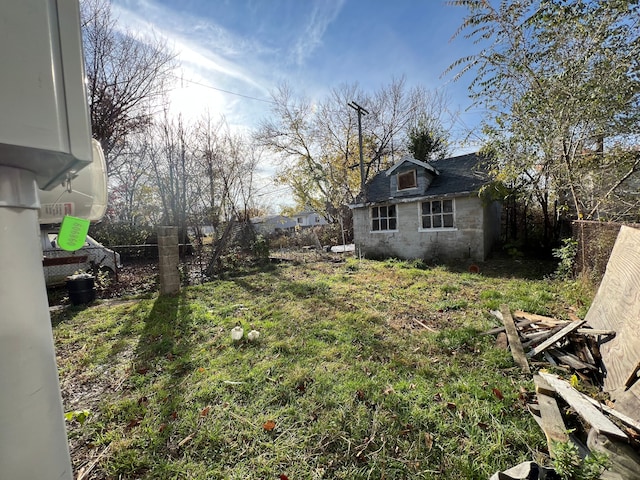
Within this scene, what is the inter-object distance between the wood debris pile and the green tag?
9.31 feet

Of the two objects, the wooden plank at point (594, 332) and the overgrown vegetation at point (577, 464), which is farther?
the wooden plank at point (594, 332)

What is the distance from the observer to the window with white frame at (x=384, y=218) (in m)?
10.5

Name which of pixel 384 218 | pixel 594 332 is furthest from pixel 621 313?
pixel 384 218

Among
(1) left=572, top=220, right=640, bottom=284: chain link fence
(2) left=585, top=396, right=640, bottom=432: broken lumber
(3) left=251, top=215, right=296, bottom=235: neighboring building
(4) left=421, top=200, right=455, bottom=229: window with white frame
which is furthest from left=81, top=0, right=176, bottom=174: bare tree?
(1) left=572, top=220, right=640, bottom=284: chain link fence

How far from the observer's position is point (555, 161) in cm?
561

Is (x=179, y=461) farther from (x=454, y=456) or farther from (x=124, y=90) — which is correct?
(x=124, y=90)

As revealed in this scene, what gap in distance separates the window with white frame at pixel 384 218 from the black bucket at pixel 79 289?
354 inches

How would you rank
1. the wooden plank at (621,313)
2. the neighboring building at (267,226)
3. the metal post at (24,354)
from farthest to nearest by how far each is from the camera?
the neighboring building at (267,226), the wooden plank at (621,313), the metal post at (24,354)

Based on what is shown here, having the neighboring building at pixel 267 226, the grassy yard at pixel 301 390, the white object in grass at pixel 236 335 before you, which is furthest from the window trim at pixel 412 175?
the white object in grass at pixel 236 335

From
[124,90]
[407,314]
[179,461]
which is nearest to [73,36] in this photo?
[179,461]

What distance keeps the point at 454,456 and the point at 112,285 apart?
7.94 meters

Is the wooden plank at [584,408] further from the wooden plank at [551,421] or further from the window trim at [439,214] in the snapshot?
the window trim at [439,214]

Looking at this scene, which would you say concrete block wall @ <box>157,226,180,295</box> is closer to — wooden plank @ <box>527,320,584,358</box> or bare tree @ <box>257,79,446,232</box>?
wooden plank @ <box>527,320,584,358</box>

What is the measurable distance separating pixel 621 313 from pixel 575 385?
0.98m
